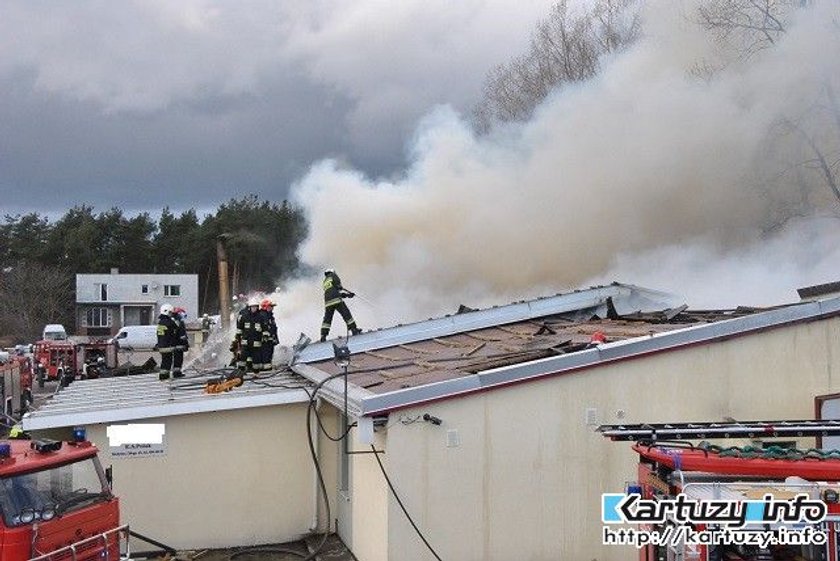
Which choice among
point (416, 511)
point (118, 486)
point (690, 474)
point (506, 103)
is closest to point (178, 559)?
point (118, 486)

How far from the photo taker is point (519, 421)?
8359mm

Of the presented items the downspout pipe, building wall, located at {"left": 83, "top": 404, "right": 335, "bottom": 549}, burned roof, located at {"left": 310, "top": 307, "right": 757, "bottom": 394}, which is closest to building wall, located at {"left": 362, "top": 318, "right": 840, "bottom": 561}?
burned roof, located at {"left": 310, "top": 307, "right": 757, "bottom": 394}

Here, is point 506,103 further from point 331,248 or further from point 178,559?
point 178,559

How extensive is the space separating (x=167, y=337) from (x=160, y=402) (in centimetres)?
295

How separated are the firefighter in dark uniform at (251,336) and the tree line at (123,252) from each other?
3692 cm

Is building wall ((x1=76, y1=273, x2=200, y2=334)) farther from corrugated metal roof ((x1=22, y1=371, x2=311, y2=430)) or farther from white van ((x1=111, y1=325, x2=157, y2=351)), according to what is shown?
corrugated metal roof ((x1=22, y1=371, x2=311, y2=430))

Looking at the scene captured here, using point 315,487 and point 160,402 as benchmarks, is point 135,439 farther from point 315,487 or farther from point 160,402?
point 315,487

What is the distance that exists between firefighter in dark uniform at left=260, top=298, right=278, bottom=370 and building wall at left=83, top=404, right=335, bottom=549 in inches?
121

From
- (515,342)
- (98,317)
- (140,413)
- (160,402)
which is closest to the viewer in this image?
(140,413)

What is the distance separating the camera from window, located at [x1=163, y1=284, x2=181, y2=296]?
179 ft

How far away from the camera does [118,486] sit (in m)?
10.2

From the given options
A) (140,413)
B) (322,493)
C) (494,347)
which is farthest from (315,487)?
(494,347)

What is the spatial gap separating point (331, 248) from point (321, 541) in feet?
41.4

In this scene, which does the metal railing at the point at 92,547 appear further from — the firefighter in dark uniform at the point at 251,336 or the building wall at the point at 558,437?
the firefighter in dark uniform at the point at 251,336
